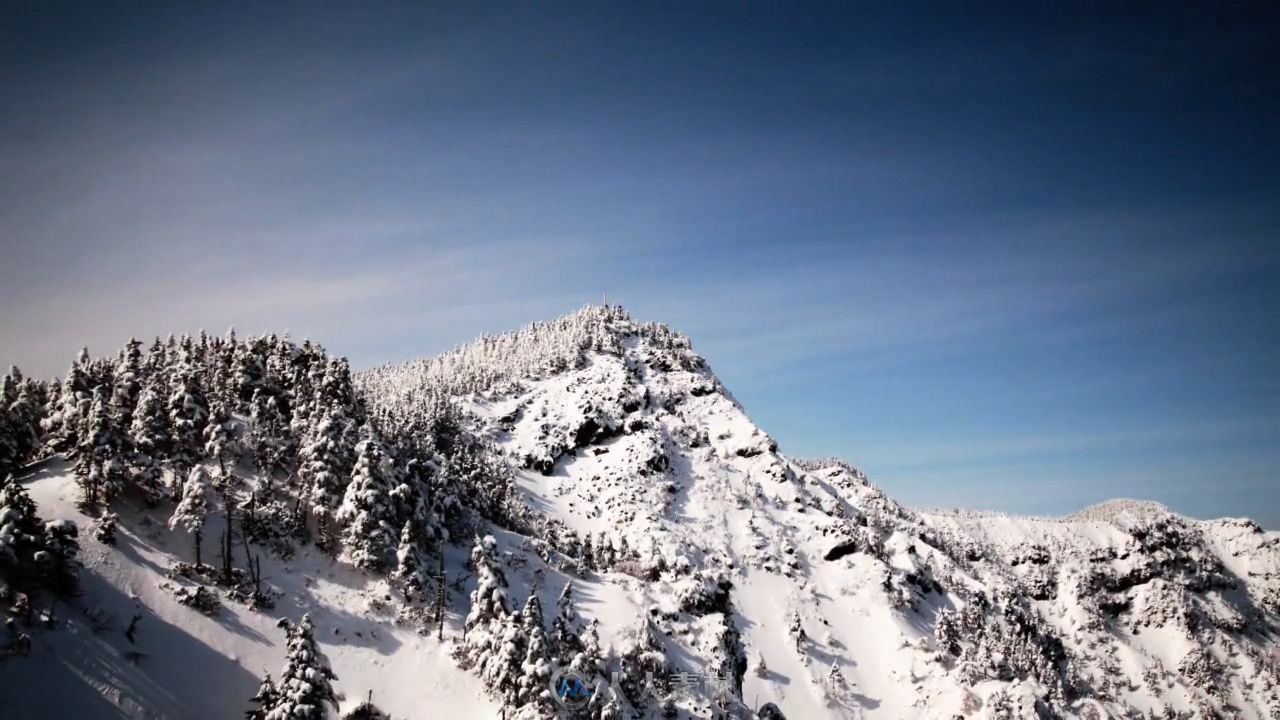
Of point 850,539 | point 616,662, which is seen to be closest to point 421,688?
point 616,662

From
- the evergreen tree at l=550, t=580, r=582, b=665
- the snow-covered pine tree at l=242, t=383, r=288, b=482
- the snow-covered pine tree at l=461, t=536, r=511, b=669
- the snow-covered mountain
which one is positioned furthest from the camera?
the snow-covered pine tree at l=242, t=383, r=288, b=482

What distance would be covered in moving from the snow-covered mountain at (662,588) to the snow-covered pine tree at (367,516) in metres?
0.33

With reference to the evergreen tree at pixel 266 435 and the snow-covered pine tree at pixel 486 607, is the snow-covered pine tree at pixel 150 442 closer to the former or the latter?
the evergreen tree at pixel 266 435

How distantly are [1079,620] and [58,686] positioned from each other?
149211 mm

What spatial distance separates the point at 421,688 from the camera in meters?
51.0

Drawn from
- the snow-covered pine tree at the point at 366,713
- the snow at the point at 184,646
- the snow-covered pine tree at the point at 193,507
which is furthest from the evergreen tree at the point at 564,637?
the snow-covered pine tree at the point at 193,507

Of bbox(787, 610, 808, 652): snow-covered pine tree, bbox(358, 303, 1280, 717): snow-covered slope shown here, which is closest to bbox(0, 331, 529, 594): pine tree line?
bbox(358, 303, 1280, 717): snow-covered slope

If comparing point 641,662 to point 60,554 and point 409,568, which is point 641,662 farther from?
point 60,554

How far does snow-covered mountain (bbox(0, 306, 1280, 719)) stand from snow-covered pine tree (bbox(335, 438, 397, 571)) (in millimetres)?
325

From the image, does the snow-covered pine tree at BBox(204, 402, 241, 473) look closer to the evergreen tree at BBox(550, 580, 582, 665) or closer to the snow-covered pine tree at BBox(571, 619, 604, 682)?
the evergreen tree at BBox(550, 580, 582, 665)

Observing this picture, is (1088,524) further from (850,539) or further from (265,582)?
(265,582)

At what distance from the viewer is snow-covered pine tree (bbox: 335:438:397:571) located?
57219 mm

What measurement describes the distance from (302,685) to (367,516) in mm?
24811

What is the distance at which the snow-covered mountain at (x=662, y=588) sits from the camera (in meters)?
47.3
